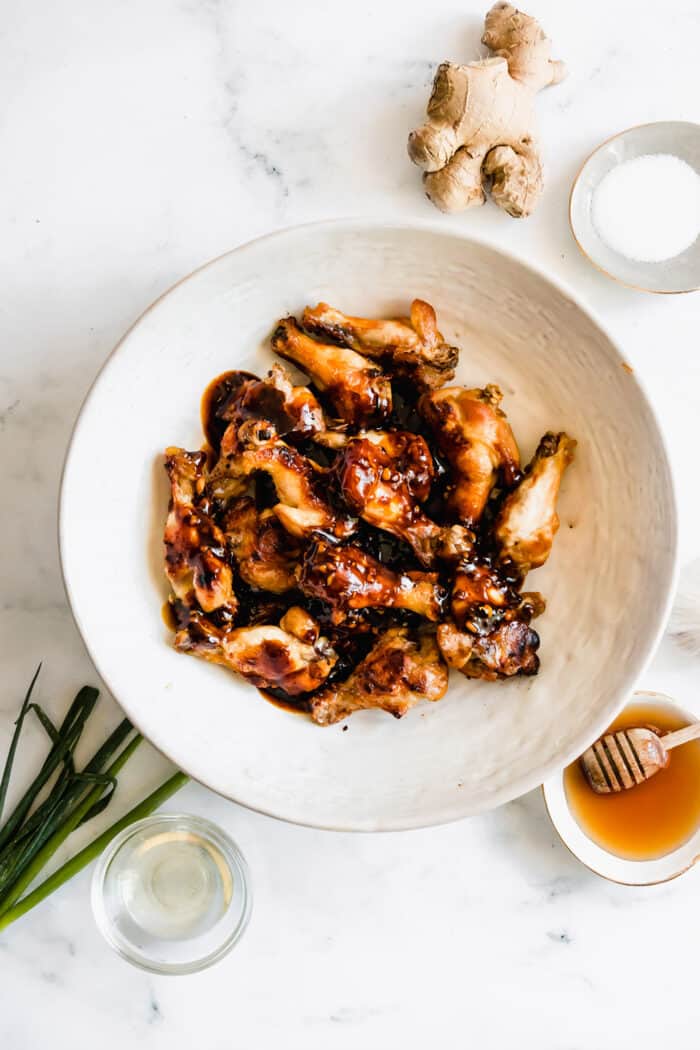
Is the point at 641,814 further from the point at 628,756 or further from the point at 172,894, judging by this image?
the point at 172,894

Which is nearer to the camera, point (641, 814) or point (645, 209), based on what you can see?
point (645, 209)

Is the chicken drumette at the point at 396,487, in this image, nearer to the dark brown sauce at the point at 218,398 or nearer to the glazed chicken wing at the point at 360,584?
the glazed chicken wing at the point at 360,584

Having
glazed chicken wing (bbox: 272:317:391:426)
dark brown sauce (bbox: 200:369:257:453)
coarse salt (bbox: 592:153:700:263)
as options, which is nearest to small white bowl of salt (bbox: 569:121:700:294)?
coarse salt (bbox: 592:153:700:263)

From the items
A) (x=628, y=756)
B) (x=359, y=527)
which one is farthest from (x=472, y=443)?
(x=628, y=756)

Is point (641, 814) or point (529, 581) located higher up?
point (529, 581)

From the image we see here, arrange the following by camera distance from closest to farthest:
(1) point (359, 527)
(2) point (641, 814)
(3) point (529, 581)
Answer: (1) point (359, 527) → (3) point (529, 581) → (2) point (641, 814)

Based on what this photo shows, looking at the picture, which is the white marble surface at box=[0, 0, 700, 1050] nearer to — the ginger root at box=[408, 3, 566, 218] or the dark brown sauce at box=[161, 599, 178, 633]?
the ginger root at box=[408, 3, 566, 218]

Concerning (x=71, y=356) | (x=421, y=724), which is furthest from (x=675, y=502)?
(x=71, y=356)
